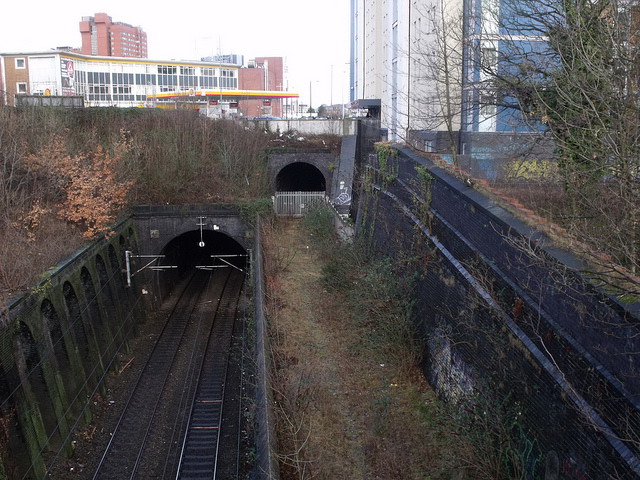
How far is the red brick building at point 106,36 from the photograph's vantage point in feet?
407

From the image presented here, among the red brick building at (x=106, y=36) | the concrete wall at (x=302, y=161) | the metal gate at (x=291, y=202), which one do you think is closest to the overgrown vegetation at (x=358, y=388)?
the metal gate at (x=291, y=202)

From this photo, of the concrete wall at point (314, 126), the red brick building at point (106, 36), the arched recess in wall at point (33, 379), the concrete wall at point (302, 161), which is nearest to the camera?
the arched recess in wall at point (33, 379)

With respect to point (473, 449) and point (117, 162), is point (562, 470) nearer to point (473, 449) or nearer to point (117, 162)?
point (473, 449)

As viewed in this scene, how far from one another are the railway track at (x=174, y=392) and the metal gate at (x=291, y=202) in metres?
6.20

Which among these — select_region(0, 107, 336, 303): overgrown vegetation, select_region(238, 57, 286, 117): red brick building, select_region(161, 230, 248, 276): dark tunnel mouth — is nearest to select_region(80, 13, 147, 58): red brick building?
select_region(238, 57, 286, 117): red brick building

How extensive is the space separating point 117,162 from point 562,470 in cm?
2192

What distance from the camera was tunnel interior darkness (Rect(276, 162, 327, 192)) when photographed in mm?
38031

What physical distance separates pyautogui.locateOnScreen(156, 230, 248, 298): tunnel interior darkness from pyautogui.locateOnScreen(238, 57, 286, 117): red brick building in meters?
27.0

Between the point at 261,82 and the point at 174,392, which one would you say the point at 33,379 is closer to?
the point at 174,392

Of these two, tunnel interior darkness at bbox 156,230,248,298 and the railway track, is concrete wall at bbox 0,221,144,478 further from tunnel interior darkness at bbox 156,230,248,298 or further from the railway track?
tunnel interior darkness at bbox 156,230,248,298

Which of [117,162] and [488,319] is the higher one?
[117,162]

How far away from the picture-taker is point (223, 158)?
96.9ft

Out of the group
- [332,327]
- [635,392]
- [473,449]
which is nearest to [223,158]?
[332,327]

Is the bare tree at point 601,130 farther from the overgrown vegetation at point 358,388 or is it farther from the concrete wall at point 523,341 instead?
the overgrown vegetation at point 358,388
